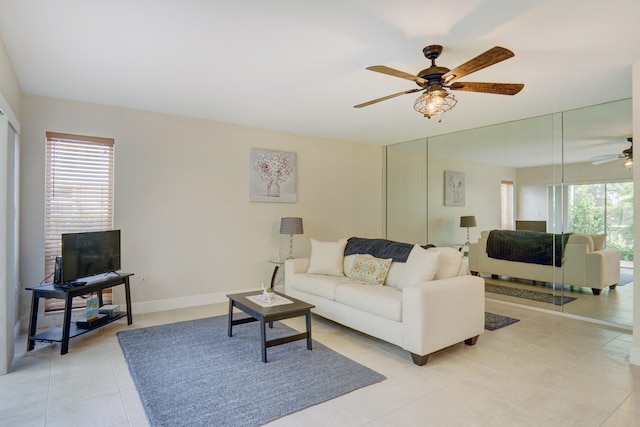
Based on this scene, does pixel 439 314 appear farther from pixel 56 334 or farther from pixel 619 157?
pixel 56 334

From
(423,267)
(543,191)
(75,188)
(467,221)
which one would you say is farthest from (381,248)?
(75,188)

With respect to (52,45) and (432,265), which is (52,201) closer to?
(52,45)

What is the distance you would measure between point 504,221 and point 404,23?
366 cm

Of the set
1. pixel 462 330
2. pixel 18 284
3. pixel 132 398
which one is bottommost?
pixel 132 398

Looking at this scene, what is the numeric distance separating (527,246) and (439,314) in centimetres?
270

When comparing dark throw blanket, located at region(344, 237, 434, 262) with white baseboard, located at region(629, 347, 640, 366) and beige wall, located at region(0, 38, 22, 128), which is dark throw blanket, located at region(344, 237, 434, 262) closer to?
white baseboard, located at region(629, 347, 640, 366)

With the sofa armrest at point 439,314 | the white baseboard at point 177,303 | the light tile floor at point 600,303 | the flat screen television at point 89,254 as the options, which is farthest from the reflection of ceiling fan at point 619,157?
the flat screen television at point 89,254

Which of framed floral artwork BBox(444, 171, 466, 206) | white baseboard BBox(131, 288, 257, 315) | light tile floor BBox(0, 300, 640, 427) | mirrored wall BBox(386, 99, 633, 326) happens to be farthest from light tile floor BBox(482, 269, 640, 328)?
white baseboard BBox(131, 288, 257, 315)

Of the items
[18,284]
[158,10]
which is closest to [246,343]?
[18,284]

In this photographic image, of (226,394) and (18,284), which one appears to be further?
(18,284)

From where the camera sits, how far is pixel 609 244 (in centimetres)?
407

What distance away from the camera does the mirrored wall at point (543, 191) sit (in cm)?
402

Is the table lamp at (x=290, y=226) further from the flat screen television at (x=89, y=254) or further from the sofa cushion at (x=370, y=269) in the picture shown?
the flat screen television at (x=89, y=254)

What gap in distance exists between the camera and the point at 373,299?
331cm
